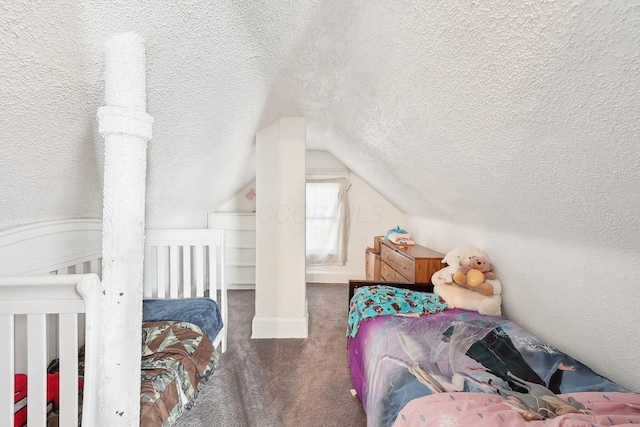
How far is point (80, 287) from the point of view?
27.1 inches

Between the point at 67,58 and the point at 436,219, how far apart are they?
287cm

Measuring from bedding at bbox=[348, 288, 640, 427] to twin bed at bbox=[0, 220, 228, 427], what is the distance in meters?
0.87

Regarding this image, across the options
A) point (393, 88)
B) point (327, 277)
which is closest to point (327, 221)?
point (327, 277)

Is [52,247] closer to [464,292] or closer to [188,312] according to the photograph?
[188,312]

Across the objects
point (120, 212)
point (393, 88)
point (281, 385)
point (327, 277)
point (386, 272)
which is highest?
point (393, 88)

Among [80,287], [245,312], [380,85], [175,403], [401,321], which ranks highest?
[380,85]

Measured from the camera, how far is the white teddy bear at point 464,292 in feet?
5.84

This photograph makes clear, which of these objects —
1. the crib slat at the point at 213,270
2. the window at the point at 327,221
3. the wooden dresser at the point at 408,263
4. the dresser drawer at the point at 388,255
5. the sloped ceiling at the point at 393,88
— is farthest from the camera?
the window at the point at 327,221

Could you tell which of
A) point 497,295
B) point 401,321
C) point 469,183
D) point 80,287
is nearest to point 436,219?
point 497,295

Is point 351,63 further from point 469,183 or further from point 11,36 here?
point 11,36

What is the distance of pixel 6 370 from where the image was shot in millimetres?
724

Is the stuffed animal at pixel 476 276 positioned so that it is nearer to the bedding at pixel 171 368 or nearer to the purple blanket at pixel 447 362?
the purple blanket at pixel 447 362

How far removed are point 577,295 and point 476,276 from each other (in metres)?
0.53

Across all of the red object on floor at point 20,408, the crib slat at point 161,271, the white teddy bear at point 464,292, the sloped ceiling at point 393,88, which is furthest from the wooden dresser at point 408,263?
the red object on floor at point 20,408
